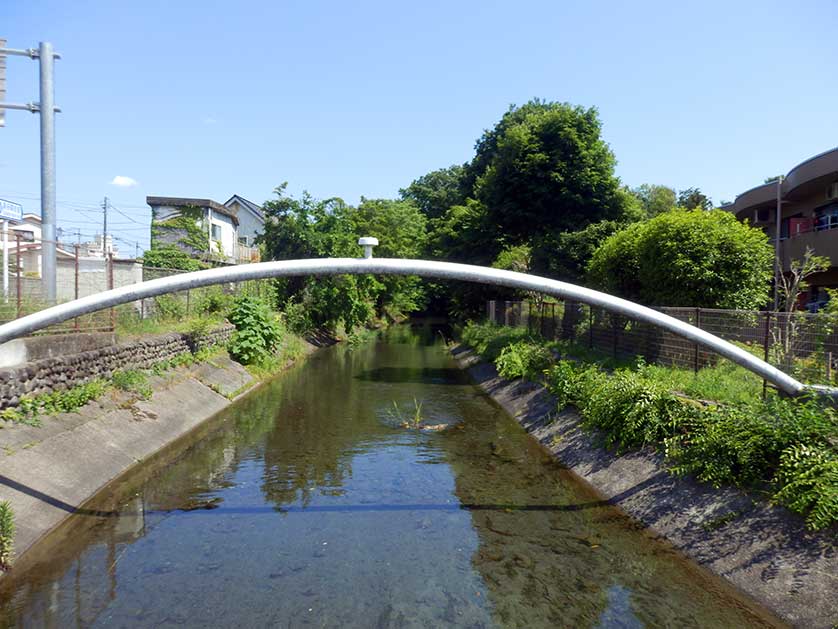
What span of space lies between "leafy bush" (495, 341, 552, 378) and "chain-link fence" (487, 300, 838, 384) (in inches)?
54.7

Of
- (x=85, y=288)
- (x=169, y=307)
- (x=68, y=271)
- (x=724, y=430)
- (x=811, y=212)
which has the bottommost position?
(x=724, y=430)

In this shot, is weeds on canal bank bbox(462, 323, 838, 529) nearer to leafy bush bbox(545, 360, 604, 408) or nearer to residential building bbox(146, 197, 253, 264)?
leafy bush bbox(545, 360, 604, 408)

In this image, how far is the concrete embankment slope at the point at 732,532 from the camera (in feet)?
19.8

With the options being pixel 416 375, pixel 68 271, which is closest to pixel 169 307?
pixel 68 271

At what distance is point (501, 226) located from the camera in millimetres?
33844

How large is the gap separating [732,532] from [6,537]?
327 inches

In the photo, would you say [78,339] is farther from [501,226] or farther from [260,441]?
[501,226]

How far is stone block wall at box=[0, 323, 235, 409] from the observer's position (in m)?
9.73

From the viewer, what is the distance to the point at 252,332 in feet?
78.9

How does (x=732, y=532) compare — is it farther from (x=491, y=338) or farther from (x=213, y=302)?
(x=213, y=302)

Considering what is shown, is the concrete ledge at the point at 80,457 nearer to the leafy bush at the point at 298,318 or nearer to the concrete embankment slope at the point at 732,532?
the concrete embankment slope at the point at 732,532

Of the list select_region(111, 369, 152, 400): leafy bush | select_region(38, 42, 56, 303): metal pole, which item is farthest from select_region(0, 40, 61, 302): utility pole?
select_region(111, 369, 152, 400): leafy bush

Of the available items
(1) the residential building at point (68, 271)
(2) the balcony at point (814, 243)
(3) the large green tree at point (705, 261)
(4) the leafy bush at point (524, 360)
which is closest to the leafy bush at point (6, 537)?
(1) the residential building at point (68, 271)

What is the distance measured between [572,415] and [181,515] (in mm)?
8244
